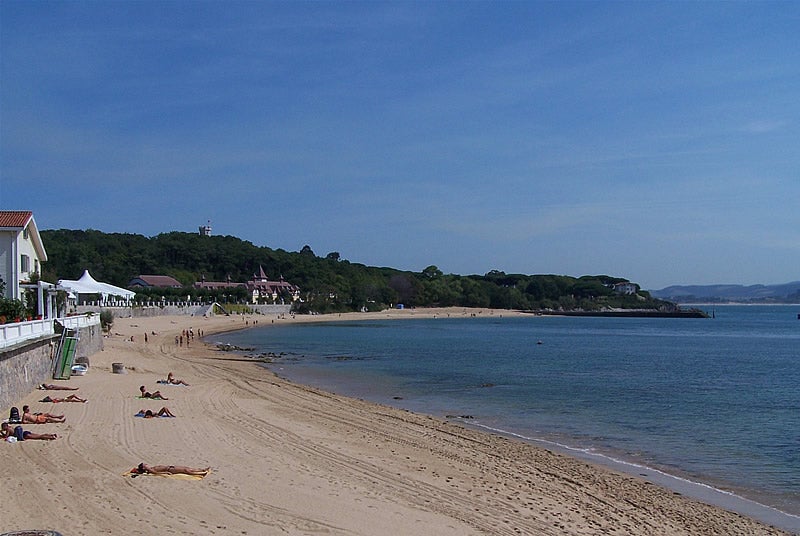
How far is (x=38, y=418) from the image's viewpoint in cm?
1461

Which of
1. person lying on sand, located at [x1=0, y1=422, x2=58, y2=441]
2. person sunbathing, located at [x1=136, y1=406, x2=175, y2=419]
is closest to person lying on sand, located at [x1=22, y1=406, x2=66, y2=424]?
person lying on sand, located at [x1=0, y1=422, x2=58, y2=441]

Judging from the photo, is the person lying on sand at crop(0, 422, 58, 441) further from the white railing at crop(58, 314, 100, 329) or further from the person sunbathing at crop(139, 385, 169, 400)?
the white railing at crop(58, 314, 100, 329)

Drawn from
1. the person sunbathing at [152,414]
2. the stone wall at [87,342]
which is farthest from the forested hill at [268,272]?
the person sunbathing at [152,414]

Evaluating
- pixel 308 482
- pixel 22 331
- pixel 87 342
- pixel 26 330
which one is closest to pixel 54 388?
pixel 26 330

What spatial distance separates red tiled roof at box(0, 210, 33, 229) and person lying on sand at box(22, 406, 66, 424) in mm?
16436

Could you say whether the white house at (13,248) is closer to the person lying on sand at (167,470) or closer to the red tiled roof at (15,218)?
the red tiled roof at (15,218)

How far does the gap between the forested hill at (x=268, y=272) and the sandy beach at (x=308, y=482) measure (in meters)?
90.5

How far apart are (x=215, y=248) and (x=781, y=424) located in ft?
470

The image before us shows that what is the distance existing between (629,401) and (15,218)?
2510 cm

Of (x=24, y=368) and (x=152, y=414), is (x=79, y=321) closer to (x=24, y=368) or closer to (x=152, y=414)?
(x=24, y=368)

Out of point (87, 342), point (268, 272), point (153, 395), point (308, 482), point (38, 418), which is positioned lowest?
point (308, 482)

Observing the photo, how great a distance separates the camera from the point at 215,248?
154875 mm

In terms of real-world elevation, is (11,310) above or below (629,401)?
above

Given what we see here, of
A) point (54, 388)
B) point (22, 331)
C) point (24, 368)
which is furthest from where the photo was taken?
point (54, 388)
